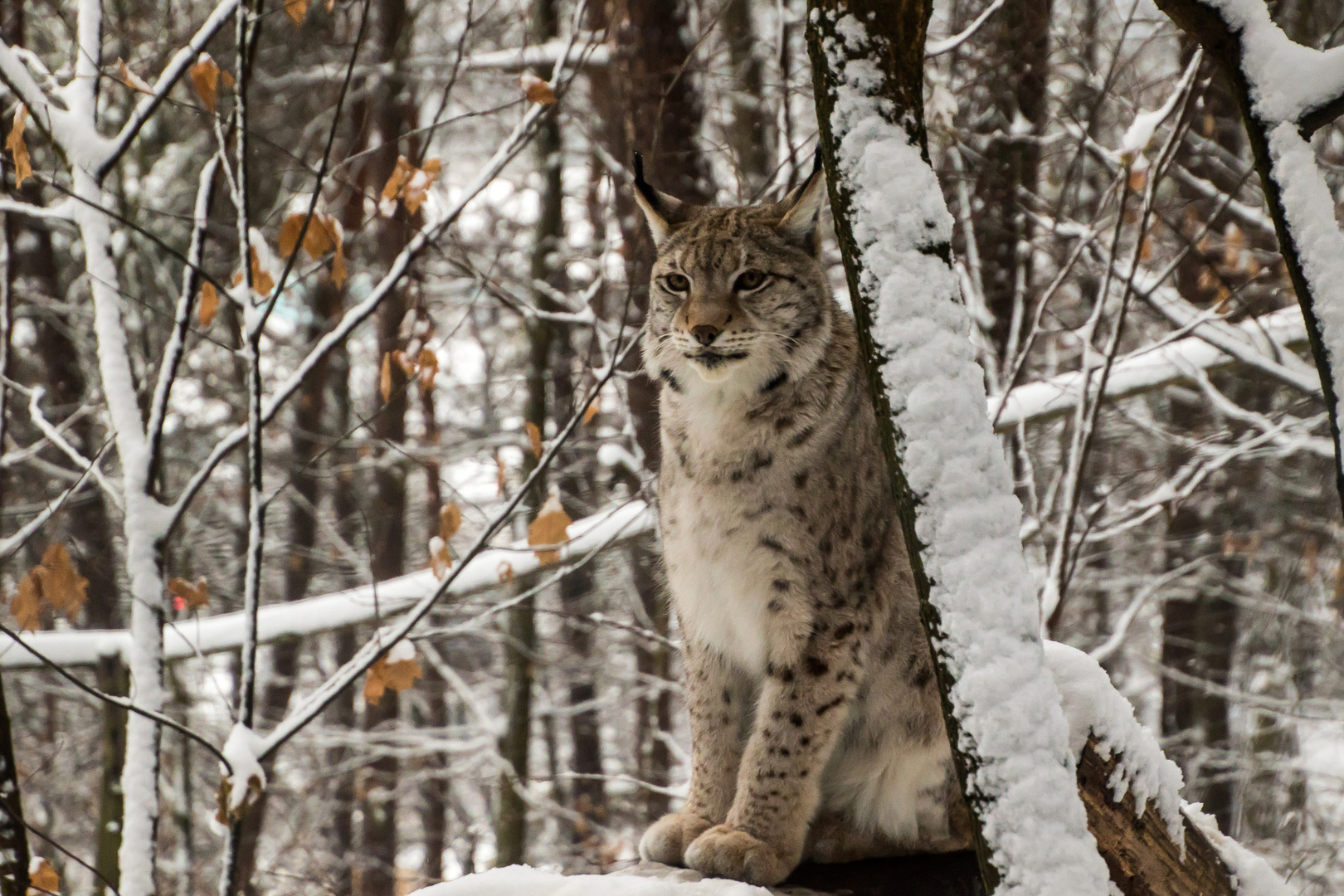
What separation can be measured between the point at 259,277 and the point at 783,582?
6.72 feet

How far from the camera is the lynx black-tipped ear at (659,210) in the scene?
372 centimetres

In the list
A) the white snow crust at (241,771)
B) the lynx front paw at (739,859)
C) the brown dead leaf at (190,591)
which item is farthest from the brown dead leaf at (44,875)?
the lynx front paw at (739,859)

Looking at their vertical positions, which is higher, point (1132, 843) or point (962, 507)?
point (962, 507)

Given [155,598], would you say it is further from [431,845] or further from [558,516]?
[431,845]

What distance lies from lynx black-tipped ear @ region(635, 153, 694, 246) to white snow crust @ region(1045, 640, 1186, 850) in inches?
73.7

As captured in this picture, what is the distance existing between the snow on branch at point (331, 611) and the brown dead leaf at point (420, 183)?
2.06 meters

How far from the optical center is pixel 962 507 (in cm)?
194

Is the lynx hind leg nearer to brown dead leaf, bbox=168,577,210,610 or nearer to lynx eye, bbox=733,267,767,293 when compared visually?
lynx eye, bbox=733,267,767,293

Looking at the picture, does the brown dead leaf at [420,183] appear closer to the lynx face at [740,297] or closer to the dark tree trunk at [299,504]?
the lynx face at [740,297]

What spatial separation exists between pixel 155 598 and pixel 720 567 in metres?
1.92

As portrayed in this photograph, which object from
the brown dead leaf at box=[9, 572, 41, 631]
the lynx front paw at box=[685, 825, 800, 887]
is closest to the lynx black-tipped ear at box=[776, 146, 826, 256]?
the lynx front paw at box=[685, 825, 800, 887]

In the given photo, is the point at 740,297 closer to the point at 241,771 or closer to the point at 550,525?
the point at 550,525

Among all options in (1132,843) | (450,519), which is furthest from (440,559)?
(1132,843)

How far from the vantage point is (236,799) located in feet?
11.2
